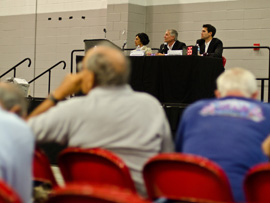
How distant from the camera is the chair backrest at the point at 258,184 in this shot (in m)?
1.89

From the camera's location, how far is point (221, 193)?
6.40 feet

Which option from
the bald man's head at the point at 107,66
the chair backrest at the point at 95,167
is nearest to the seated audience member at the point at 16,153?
the chair backrest at the point at 95,167

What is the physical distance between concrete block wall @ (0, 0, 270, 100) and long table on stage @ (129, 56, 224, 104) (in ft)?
6.21

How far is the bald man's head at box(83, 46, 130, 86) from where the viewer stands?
218 centimetres

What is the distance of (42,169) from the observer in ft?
7.48

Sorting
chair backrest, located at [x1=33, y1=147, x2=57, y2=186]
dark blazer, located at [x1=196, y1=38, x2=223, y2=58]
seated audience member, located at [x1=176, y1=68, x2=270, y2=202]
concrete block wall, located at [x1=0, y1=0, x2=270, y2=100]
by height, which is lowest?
chair backrest, located at [x1=33, y1=147, x2=57, y2=186]

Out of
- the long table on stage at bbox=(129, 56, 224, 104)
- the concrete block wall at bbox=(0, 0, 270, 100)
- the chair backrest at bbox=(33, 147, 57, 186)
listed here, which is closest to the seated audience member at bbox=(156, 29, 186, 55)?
the long table on stage at bbox=(129, 56, 224, 104)

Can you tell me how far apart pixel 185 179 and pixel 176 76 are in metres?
4.90

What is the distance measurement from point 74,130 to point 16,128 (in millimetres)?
409

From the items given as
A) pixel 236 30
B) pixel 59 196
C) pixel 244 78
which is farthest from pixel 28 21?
pixel 59 196

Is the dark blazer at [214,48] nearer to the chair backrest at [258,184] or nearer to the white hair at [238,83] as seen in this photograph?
the white hair at [238,83]

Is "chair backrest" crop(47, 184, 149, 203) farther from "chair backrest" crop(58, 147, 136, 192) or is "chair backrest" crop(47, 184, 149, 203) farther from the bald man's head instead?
the bald man's head

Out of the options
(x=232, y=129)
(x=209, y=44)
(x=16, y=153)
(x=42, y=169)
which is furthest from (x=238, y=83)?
(x=209, y=44)

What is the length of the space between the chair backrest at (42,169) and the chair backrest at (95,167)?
6 centimetres
